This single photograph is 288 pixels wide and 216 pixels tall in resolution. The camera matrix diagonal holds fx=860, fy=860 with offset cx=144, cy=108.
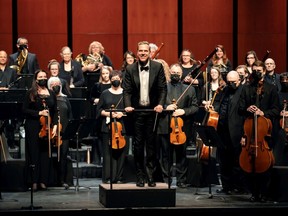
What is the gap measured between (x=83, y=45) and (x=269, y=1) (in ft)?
12.8

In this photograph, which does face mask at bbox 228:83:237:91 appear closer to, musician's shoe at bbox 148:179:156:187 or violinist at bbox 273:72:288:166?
violinist at bbox 273:72:288:166

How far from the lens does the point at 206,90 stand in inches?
496

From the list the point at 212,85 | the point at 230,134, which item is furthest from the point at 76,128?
the point at 212,85

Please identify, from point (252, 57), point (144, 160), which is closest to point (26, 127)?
point (144, 160)

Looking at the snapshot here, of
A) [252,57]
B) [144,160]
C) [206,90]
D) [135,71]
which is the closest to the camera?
[135,71]

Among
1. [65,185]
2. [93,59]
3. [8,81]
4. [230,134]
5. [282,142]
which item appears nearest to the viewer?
[230,134]

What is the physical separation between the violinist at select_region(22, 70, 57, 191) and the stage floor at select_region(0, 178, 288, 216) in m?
0.46

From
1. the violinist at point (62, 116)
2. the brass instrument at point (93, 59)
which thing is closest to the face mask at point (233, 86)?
the violinist at point (62, 116)

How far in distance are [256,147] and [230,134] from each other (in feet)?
3.18

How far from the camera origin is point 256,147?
10.2 meters

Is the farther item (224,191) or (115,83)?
(115,83)

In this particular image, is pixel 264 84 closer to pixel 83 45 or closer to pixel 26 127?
pixel 26 127

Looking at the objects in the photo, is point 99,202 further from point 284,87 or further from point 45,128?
point 284,87

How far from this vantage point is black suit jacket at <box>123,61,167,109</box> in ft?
33.3
